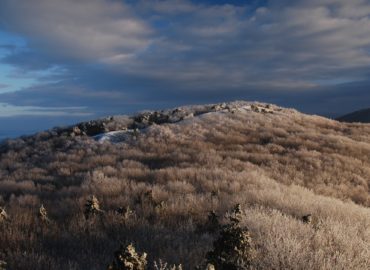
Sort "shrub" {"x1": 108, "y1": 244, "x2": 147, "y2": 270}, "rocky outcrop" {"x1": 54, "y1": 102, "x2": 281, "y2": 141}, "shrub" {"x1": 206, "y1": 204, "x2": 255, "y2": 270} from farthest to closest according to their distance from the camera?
"rocky outcrop" {"x1": 54, "y1": 102, "x2": 281, "y2": 141}, "shrub" {"x1": 206, "y1": 204, "x2": 255, "y2": 270}, "shrub" {"x1": 108, "y1": 244, "x2": 147, "y2": 270}

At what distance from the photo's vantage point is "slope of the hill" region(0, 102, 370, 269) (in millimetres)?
6508

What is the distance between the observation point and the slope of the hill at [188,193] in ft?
21.4

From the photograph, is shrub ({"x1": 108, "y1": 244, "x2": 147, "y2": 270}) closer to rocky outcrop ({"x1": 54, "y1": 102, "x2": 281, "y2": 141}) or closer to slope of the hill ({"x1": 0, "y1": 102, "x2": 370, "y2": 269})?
slope of the hill ({"x1": 0, "y1": 102, "x2": 370, "y2": 269})

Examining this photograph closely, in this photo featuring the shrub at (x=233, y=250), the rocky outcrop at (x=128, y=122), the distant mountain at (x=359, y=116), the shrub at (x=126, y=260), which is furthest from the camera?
the distant mountain at (x=359, y=116)

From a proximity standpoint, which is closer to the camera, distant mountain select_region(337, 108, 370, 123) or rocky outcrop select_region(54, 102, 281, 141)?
rocky outcrop select_region(54, 102, 281, 141)

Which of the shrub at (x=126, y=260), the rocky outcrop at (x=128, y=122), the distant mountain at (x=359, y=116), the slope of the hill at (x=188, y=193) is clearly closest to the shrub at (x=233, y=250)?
the slope of the hill at (x=188, y=193)

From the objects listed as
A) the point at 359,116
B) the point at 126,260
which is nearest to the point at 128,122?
the point at 126,260

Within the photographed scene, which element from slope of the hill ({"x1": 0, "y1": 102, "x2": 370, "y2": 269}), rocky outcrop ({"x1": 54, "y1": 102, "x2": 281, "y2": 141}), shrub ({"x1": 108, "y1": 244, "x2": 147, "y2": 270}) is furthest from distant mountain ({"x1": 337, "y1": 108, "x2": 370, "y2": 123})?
shrub ({"x1": 108, "y1": 244, "x2": 147, "y2": 270})

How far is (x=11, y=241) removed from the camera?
7.25 m

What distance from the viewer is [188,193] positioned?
433 inches

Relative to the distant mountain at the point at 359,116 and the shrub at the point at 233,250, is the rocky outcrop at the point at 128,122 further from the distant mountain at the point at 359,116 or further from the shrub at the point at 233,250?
the distant mountain at the point at 359,116

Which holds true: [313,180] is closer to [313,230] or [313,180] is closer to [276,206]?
[276,206]

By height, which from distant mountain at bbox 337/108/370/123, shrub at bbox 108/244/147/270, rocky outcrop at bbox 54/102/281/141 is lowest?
distant mountain at bbox 337/108/370/123

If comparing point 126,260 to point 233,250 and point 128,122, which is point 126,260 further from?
point 128,122
